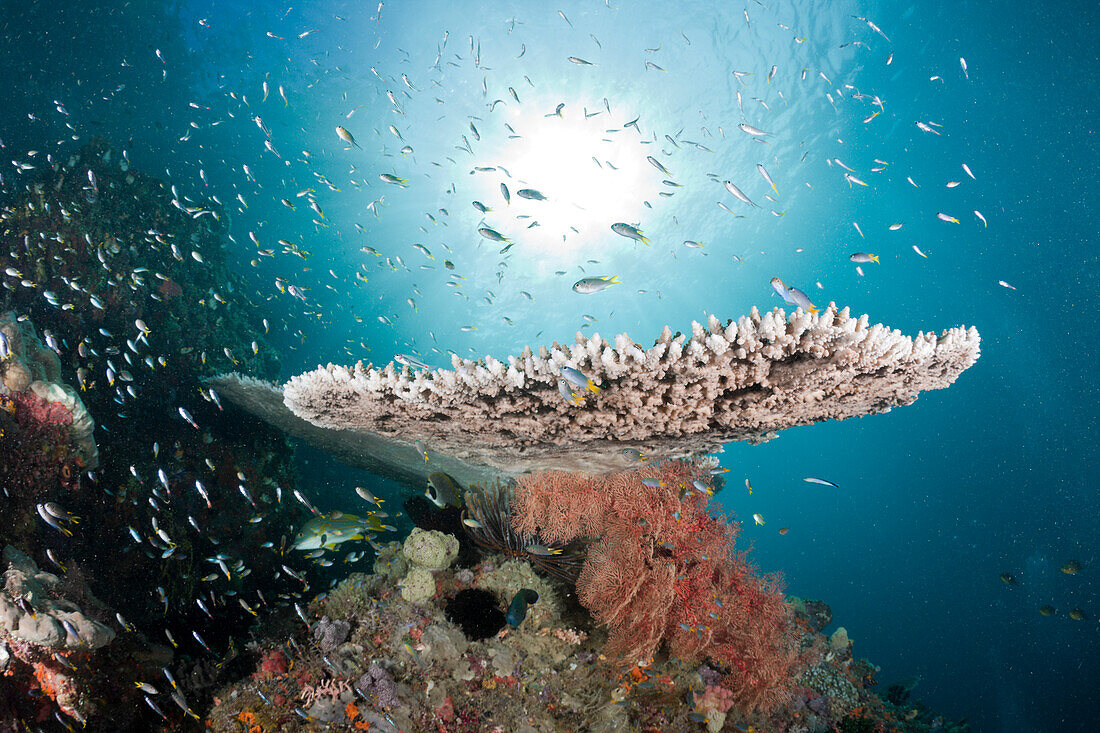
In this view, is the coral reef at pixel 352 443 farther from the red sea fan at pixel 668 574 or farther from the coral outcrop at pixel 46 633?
the coral outcrop at pixel 46 633

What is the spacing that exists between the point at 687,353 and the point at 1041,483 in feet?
242

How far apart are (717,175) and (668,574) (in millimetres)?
26320

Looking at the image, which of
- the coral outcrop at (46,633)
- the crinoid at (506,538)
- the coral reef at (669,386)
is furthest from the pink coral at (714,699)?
the coral outcrop at (46,633)

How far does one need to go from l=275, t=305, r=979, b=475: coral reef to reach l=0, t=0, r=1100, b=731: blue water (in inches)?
54.7

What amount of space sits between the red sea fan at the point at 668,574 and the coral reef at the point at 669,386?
0.63 meters

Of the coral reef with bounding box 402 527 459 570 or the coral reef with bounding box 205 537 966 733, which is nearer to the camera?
the coral reef with bounding box 205 537 966 733

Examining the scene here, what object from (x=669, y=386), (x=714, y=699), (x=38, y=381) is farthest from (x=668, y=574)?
(x=38, y=381)

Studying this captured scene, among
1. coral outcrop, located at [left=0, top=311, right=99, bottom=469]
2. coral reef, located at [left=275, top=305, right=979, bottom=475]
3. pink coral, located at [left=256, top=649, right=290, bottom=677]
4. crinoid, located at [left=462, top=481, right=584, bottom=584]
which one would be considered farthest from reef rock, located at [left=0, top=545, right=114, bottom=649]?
crinoid, located at [left=462, top=481, right=584, bottom=584]

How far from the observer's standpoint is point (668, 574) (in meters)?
3.89

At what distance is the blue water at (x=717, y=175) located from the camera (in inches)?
738

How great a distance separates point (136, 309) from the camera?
9562 millimetres

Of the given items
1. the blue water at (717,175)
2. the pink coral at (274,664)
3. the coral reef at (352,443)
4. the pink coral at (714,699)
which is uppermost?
the blue water at (717,175)

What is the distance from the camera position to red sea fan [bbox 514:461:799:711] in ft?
13.0

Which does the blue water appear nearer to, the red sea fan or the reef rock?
the red sea fan
